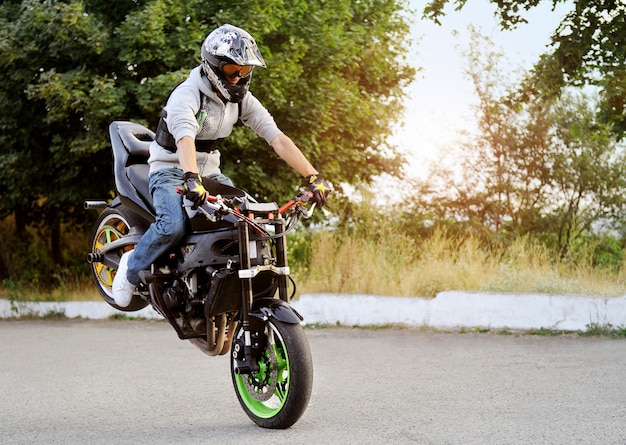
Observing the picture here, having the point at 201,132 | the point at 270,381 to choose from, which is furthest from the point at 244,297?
the point at 201,132

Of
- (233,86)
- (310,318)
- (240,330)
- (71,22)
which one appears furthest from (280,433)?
(71,22)

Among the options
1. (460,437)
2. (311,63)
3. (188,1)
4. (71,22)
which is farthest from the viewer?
(311,63)

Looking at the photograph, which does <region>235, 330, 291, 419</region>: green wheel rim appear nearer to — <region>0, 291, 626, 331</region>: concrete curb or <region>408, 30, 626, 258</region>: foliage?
<region>0, 291, 626, 331</region>: concrete curb

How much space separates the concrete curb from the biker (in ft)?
20.3

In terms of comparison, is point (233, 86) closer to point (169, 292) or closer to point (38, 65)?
point (169, 292)

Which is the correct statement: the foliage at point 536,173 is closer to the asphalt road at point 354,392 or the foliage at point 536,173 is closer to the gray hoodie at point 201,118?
the asphalt road at point 354,392

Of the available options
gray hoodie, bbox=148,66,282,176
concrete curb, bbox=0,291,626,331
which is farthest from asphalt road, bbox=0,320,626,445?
gray hoodie, bbox=148,66,282,176

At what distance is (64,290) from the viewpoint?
17.7m

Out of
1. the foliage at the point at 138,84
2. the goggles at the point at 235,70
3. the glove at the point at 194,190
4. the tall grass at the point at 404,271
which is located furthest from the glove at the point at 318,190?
the foliage at the point at 138,84

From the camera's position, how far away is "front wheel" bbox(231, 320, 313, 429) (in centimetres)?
635

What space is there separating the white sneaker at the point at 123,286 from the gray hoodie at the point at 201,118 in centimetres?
82

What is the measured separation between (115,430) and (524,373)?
4233 millimetres

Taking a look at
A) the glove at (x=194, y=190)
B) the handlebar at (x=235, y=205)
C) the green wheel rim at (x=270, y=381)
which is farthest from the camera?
the green wheel rim at (x=270, y=381)

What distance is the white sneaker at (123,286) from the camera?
7500 mm
